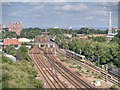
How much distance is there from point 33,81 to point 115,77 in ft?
15.4

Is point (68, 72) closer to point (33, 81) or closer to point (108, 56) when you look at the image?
point (108, 56)

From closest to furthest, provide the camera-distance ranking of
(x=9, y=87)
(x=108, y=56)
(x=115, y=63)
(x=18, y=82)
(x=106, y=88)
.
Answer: (x=9, y=87), (x=18, y=82), (x=106, y=88), (x=115, y=63), (x=108, y=56)

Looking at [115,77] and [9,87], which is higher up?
[9,87]

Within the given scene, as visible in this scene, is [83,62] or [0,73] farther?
[83,62]

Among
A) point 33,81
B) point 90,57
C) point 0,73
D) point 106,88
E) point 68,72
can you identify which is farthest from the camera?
point 90,57

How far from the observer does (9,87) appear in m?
7.22

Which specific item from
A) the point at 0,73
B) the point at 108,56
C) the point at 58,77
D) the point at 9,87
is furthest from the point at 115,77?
the point at 9,87

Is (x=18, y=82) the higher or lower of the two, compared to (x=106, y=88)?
higher

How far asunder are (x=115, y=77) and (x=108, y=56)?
13.1 feet

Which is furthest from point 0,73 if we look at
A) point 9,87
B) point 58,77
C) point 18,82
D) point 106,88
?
point 58,77

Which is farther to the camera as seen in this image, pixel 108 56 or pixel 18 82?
pixel 108 56

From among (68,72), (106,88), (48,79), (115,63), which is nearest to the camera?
(106,88)

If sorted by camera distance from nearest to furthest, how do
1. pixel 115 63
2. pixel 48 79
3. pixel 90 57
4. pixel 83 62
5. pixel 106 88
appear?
pixel 106 88, pixel 48 79, pixel 115 63, pixel 83 62, pixel 90 57

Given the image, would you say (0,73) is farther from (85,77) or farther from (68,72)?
(68,72)
